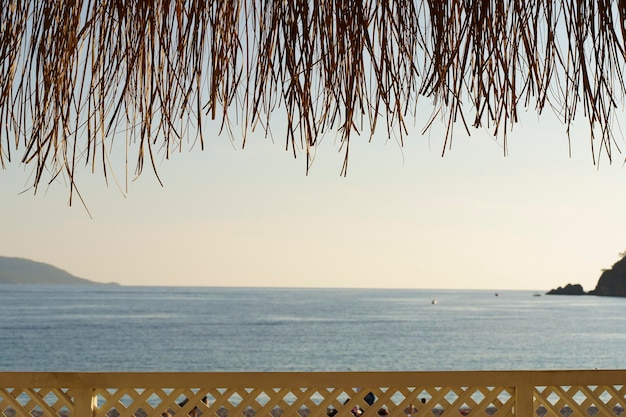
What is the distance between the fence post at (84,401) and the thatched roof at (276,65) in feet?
4.45

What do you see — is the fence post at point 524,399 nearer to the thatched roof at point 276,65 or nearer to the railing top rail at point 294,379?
the railing top rail at point 294,379

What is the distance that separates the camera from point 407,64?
1.07m

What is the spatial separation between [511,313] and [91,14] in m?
49.5

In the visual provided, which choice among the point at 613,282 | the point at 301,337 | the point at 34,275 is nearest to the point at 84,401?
the point at 301,337

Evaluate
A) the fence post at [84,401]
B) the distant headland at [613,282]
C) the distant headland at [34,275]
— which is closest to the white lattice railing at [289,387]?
the fence post at [84,401]

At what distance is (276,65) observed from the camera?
3.33 ft

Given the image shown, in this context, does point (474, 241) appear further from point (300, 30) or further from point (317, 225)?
point (300, 30)

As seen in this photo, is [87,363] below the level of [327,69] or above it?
below

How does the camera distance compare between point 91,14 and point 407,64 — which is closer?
point 91,14

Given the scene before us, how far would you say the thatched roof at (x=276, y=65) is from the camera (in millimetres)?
972

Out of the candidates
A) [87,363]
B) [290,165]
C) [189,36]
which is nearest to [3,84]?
[189,36]

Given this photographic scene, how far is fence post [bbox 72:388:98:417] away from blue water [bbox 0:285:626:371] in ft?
86.2

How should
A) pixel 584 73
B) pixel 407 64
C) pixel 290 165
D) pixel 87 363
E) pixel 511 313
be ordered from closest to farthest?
pixel 584 73 → pixel 407 64 → pixel 87 363 → pixel 290 165 → pixel 511 313

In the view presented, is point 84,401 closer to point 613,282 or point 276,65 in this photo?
point 276,65
